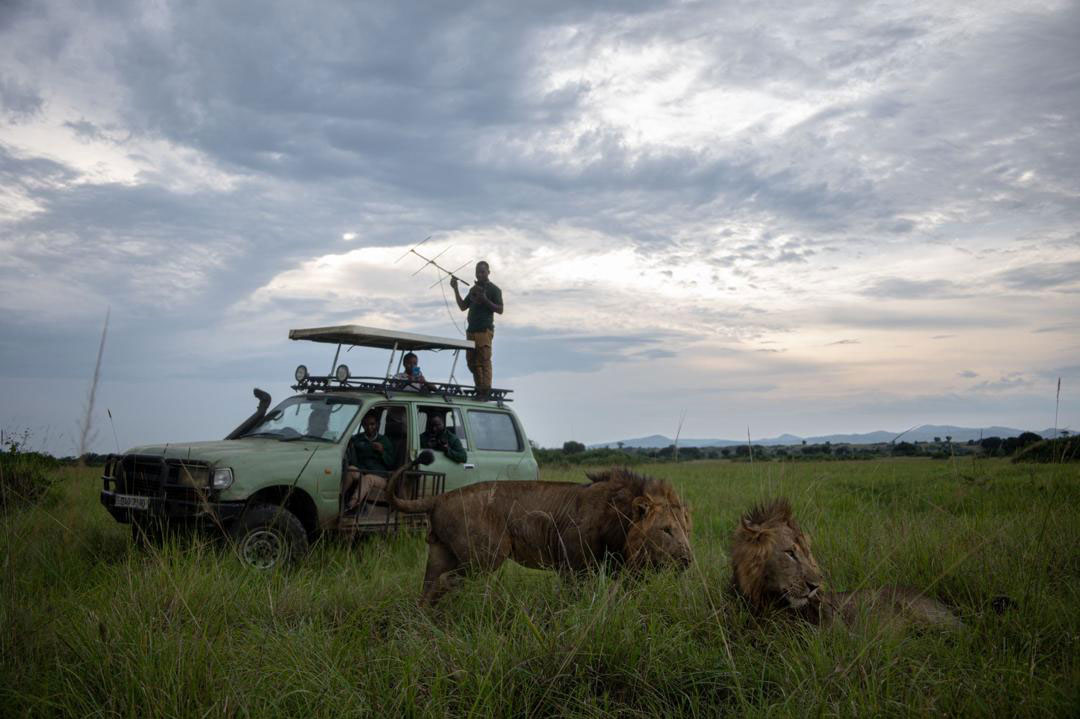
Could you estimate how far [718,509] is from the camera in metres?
11.8

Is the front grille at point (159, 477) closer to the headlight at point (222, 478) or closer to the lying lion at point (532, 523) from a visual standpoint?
the headlight at point (222, 478)

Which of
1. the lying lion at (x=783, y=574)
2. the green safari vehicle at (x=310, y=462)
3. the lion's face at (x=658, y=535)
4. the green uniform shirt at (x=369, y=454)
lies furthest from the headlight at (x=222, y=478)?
the lying lion at (x=783, y=574)

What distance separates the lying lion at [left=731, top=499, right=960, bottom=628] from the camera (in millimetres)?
4051

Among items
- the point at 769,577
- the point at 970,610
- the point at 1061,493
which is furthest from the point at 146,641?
the point at 1061,493

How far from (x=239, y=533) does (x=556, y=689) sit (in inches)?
184

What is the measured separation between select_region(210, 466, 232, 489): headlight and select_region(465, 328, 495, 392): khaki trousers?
15.1 feet

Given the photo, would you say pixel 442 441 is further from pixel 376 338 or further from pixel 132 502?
pixel 132 502

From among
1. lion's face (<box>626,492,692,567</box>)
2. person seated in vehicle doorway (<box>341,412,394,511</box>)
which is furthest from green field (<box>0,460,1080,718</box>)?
person seated in vehicle doorway (<box>341,412,394,511</box>)

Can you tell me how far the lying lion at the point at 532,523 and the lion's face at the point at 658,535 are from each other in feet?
0.23

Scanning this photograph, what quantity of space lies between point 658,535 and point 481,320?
282 inches

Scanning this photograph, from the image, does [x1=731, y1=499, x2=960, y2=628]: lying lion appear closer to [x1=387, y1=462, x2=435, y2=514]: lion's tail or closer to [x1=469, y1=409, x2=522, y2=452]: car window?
[x1=387, y1=462, x2=435, y2=514]: lion's tail

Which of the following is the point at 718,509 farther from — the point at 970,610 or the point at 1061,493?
the point at 970,610

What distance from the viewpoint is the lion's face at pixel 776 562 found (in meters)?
4.04

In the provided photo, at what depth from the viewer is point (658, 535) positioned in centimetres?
498
